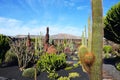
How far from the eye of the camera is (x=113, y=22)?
20625 millimetres

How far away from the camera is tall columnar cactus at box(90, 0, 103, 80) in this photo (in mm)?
4832

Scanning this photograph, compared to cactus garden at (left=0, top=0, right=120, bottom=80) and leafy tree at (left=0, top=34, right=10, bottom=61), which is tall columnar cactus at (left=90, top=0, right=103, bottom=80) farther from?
leafy tree at (left=0, top=34, right=10, bottom=61)

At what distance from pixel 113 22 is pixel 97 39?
16296 millimetres

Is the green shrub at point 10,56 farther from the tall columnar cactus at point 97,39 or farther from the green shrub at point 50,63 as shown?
the tall columnar cactus at point 97,39

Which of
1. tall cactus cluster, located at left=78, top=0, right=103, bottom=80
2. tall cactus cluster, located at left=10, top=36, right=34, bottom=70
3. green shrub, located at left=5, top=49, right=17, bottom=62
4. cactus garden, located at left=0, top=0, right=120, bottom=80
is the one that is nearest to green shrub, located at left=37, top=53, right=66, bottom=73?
cactus garden, located at left=0, top=0, right=120, bottom=80

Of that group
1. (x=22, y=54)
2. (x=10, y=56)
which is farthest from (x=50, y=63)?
(x=10, y=56)

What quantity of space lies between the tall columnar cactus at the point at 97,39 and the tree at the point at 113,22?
15.2 m

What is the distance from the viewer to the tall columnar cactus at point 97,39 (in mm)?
4832

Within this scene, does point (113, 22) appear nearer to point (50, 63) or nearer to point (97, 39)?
point (50, 63)

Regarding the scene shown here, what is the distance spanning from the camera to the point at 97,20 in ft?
15.9

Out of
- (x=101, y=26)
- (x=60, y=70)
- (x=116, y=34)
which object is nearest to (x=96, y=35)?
(x=101, y=26)

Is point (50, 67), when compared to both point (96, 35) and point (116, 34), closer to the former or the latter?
point (116, 34)

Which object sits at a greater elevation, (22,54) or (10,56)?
(22,54)

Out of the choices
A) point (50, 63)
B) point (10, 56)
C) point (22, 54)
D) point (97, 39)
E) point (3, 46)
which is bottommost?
point (50, 63)
